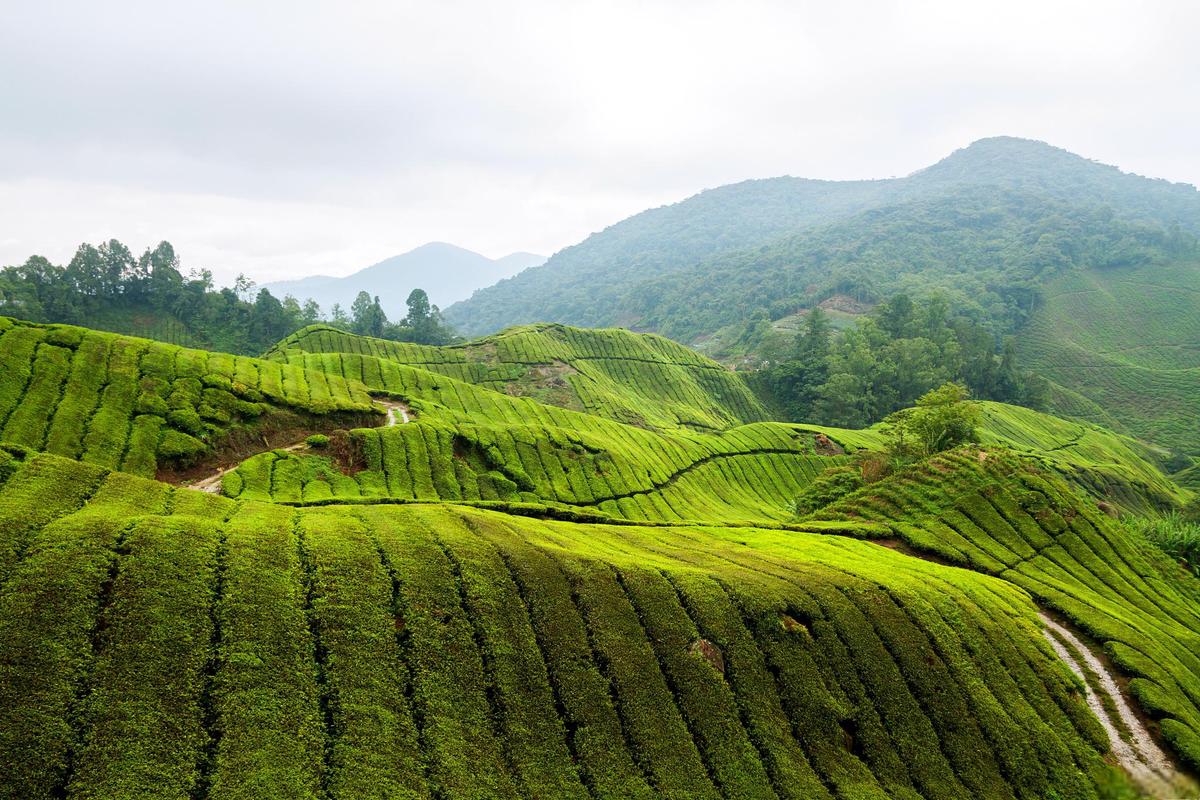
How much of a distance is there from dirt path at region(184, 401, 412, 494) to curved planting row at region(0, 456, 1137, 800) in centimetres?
921

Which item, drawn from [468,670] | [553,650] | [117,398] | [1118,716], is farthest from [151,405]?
[1118,716]

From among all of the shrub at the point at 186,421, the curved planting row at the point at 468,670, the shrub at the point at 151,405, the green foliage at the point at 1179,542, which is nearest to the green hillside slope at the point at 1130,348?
the green foliage at the point at 1179,542

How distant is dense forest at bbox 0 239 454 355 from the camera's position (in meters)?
103

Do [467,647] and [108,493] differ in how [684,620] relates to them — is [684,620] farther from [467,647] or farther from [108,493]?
[108,493]

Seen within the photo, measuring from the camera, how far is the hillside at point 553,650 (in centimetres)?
1052

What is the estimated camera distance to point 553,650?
14375 mm

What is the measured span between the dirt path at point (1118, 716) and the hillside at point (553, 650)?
0.11 meters

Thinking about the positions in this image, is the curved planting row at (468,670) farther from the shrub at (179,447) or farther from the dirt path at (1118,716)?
the shrub at (179,447)

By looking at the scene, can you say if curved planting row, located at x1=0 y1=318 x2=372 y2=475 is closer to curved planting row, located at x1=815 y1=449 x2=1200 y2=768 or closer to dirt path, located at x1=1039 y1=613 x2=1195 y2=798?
curved planting row, located at x1=815 y1=449 x2=1200 y2=768

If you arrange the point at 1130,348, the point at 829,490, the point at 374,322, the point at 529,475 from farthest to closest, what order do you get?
the point at 1130,348 < the point at 374,322 < the point at 529,475 < the point at 829,490

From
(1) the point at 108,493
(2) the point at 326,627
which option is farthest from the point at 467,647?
(1) the point at 108,493

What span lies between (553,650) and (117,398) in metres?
31.5

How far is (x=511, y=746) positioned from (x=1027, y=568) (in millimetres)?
27938

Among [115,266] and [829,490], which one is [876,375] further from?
[115,266]
